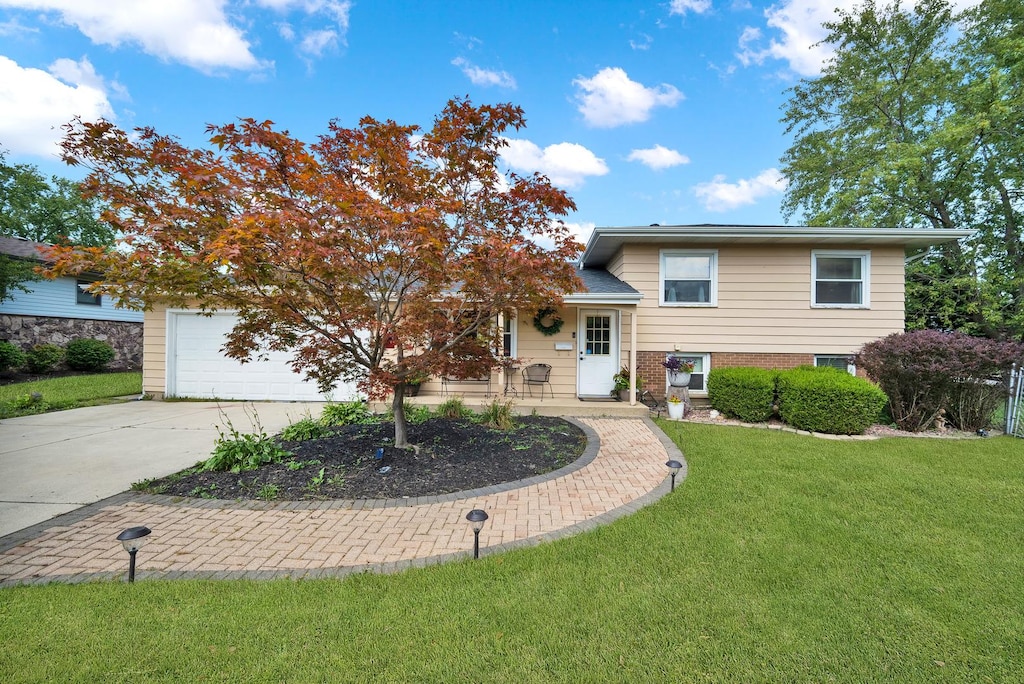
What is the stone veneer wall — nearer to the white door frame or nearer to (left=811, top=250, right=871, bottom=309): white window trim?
the white door frame

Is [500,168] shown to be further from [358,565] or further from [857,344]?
[857,344]

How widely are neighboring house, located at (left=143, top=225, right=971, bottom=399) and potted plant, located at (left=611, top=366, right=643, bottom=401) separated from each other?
0.15 meters

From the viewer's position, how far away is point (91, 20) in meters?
7.13

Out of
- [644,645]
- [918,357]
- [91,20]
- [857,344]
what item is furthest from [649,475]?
[91,20]

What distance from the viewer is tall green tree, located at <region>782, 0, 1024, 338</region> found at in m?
11.6

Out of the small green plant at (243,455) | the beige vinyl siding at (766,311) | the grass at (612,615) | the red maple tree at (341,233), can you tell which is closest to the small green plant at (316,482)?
the small green plant at (243,455)

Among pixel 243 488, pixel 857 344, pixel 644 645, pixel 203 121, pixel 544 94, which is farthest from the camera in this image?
pixel 544 94

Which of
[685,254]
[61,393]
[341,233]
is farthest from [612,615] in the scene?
[61,393]

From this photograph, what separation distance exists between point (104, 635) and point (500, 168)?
15.7 feet

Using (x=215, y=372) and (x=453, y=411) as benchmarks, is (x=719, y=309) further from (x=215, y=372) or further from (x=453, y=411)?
(x=215, y=372)

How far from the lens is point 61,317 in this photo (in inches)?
596

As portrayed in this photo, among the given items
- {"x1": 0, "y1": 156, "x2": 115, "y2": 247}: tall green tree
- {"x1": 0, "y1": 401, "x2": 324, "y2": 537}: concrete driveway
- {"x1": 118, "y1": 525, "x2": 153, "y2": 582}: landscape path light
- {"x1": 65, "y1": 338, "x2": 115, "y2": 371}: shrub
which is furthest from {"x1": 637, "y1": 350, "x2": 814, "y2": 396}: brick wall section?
{"x1": 0, "y1": 156, "x2": 115, "y2": 247}: tall green tree

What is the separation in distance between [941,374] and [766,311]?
10.1ft

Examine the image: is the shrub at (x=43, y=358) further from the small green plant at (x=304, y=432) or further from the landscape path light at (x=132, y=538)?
the landscape path light at (x=132, y=538)
